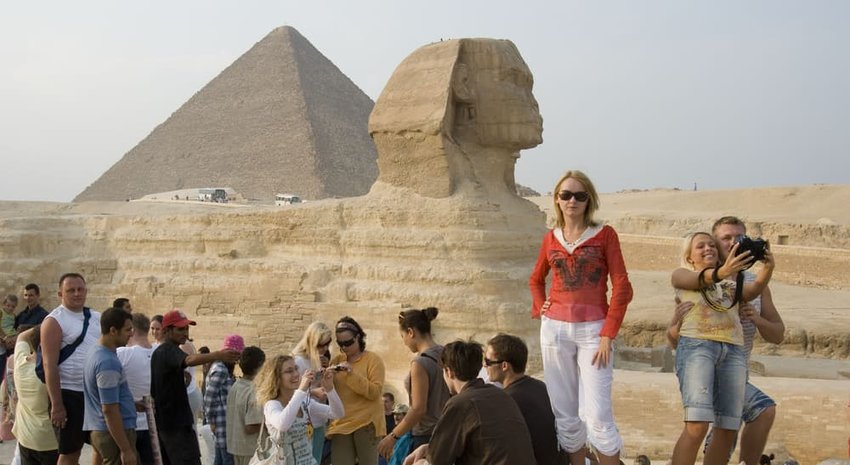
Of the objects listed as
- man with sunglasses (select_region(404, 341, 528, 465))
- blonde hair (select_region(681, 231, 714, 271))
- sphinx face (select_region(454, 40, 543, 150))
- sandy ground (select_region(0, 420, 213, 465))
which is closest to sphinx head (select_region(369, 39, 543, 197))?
sphinx face (select_region(454, 40, 543, 150))

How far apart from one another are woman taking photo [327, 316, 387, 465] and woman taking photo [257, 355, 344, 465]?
329mm

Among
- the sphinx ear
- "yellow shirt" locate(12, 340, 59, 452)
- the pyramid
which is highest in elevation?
the pyramid

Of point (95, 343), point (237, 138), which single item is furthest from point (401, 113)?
point (237, 138)

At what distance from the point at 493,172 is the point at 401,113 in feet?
4.28

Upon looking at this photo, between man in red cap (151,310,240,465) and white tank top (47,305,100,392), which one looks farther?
white tank top (47,305,100,392)

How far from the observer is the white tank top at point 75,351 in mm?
5699

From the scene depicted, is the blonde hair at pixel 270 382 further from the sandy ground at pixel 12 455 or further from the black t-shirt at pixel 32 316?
the black t-shirt at pixel 32 316

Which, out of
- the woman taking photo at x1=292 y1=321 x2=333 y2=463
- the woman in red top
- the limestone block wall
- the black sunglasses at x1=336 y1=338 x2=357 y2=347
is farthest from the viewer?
the limestone block wall

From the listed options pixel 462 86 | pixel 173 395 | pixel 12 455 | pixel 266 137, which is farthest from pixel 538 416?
pixel 266 137

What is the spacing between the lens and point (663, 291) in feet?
67.3

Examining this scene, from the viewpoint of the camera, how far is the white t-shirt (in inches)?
221

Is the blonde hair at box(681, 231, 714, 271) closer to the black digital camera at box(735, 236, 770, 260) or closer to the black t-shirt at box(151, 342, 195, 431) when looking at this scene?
the black digital camera at box(735, 236, 770, 260)

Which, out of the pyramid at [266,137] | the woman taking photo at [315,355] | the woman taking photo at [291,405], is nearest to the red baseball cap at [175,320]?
the woman taking photo at [315,355]

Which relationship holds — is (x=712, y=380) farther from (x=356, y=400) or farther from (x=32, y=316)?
(x=32, y=316)
